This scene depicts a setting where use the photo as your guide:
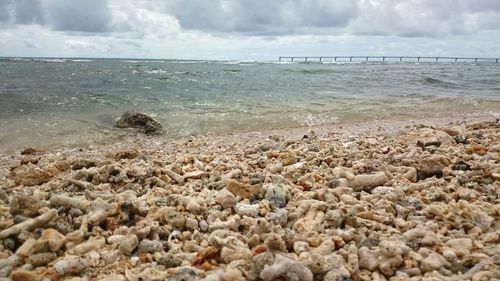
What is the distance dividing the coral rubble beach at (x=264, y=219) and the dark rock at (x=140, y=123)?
15.1 ft

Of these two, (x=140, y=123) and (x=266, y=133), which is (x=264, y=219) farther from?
(x=140, y=123)

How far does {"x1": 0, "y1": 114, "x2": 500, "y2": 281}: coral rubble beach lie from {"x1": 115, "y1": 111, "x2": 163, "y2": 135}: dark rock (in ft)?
15.1

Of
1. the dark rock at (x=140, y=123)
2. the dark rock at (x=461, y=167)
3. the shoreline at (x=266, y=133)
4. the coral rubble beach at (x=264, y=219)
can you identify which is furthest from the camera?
the dark rock at (x=140, y=123)

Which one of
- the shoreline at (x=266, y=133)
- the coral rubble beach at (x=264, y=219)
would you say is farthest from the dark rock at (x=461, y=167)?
the shoreline at (x=266, y=133)

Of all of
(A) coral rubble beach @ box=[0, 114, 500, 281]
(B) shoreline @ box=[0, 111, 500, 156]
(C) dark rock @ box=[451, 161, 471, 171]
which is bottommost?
(B) shoreline @ box=[0, 111, 500, 156]

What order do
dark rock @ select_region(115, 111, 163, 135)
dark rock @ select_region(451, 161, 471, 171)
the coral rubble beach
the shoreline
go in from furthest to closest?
dark rock @ select_region(115, 111, 163, 135), the shoreline, dark rock @ select_region(451, 161, 471, 171), the coral rubble beach

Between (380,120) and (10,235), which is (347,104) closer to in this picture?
(380,120)

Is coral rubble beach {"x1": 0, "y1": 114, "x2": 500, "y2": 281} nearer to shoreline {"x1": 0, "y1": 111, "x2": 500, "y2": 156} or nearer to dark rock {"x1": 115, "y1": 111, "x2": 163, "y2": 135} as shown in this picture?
shoreline {"x1": 0, "y1": 111, "x2": 500, "y2": 156}

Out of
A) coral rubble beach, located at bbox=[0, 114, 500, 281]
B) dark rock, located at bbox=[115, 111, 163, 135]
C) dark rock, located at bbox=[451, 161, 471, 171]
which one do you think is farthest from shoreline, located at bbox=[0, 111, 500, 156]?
dark rock, located at bbox=[451, 161, 471, 171]

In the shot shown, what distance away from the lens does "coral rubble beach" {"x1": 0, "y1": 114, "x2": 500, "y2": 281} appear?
3123 mm

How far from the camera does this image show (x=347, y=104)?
1639cm

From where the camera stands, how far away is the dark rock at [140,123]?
11.3m

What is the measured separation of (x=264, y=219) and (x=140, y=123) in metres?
8.35

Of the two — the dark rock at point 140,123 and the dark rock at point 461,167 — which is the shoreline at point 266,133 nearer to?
the dark rock at point 140,123
